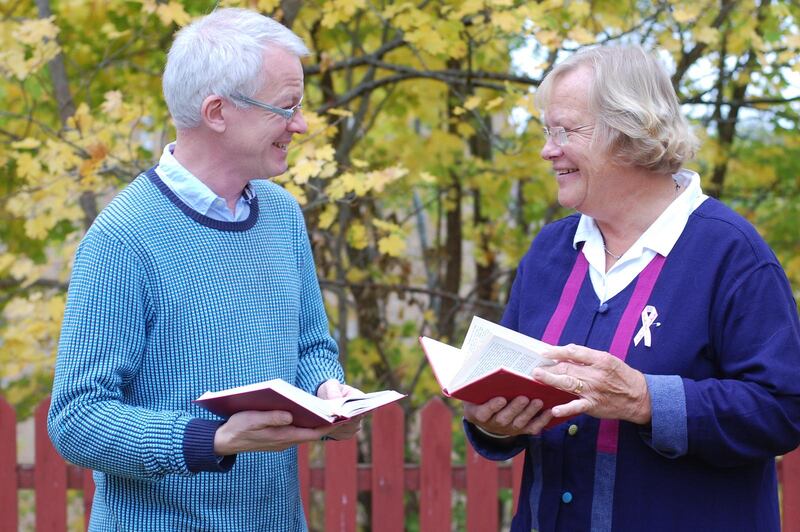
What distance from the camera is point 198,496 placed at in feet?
7.20

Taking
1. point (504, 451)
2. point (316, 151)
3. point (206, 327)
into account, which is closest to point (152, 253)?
point (206, 327)

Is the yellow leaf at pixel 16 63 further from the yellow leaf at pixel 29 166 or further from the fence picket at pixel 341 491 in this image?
the fence picket at pixel 341 491

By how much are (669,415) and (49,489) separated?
2.72 m

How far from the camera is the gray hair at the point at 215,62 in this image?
2.23 metres

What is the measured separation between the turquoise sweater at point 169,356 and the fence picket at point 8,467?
170 cm

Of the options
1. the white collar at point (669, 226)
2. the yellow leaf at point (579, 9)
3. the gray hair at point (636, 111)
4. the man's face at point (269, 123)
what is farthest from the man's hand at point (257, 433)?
the yellow leaf at point (579, 9)

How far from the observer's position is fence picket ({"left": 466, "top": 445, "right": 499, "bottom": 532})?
12.5 ft

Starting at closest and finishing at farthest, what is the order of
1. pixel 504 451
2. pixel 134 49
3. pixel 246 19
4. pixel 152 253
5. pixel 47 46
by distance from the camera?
pixel 152 253
pixel 246 19
pixel 504 451
pixel 47 46
pixel 134 49

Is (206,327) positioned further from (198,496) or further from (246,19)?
(246,19)

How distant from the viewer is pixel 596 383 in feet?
6.79

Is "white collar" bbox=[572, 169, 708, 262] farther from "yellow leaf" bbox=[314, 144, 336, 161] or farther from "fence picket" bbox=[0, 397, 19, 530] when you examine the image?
"fence picket" bbox=[0, 397, 19, 530]

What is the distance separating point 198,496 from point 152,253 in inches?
22.4

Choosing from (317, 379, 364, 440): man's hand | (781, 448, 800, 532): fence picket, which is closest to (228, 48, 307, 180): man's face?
(317, 379, 364, 440): man's hand

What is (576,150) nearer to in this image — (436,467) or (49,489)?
(436,467)
